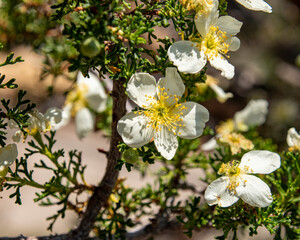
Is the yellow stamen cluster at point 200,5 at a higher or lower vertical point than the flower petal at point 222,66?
higher

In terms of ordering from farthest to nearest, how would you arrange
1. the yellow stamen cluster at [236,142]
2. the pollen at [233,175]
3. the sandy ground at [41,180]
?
the sandy ground at [41,180] → the yellow stamen cluster at [236,142] → the pollen at [233,175]

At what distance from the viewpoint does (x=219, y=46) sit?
1.10 m

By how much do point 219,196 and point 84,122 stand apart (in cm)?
121

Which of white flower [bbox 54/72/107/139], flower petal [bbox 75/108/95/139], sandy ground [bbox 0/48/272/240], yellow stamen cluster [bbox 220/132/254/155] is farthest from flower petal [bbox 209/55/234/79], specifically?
sandy ground [bbox 0/48/272/240]

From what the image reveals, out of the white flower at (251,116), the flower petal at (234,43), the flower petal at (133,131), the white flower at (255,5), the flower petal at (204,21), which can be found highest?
the white flower at (255,5)

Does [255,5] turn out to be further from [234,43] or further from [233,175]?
[233,175]

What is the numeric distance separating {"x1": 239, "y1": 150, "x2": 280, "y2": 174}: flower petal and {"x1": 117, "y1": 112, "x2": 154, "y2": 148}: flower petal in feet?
1.14

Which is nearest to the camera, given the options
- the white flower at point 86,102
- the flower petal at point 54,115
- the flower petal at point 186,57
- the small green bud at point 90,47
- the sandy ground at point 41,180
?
the small green bud at point 90,47

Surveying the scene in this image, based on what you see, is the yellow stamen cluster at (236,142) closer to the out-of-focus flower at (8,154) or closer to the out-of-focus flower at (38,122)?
the out-of-focus flower at (38,122)

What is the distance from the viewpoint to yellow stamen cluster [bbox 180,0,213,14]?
1000mm

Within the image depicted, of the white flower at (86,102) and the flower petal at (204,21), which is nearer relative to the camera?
the flower petal at (204,21)

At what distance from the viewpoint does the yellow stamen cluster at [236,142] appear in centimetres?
144

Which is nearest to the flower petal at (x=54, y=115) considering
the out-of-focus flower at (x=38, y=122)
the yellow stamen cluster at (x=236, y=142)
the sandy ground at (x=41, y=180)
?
the out-of-focus flower at (x=38, y=122)

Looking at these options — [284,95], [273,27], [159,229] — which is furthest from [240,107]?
[159,229]
